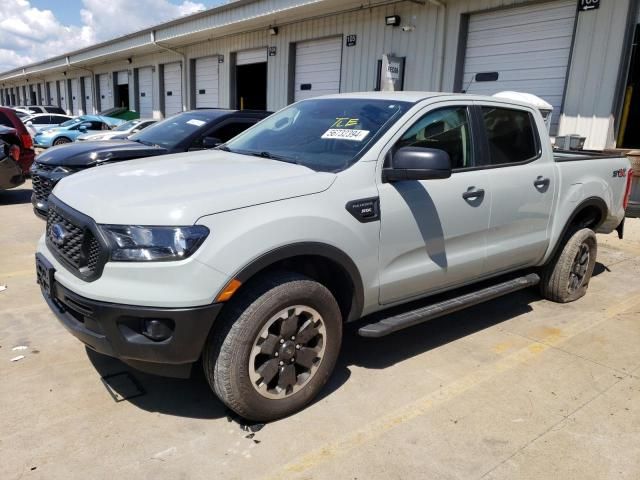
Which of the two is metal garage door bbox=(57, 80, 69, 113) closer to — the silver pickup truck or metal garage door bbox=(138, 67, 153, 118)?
metal garage door bbox=(138, 67, 153, 118)

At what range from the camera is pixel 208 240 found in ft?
8.17

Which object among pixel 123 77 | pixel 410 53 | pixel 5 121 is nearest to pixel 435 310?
pixel 410 53

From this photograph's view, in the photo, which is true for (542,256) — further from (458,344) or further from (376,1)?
(376,1)

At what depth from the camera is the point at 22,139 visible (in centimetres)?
929

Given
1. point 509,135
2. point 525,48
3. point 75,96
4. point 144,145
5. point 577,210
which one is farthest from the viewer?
point 75,96

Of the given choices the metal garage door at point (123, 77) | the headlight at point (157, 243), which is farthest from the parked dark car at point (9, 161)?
the metal garage door at point (123, 77)

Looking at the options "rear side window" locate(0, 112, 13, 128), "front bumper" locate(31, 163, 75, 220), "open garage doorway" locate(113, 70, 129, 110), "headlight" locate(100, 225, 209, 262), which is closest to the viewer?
"headlight" locate(100, 225, 209, 262)

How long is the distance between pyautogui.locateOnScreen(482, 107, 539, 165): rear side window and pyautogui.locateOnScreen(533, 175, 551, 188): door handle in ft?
0.60

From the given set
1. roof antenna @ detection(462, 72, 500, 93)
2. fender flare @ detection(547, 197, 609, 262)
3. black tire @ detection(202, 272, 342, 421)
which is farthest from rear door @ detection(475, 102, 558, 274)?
roof antenna @ detection(462, 72, 500, 93)

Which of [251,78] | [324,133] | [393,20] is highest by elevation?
[393,20]

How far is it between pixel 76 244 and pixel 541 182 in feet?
11.5

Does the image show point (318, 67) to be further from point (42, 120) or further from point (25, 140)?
point (42, 120)

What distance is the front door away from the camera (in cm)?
323

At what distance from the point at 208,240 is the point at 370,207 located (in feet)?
3.39
